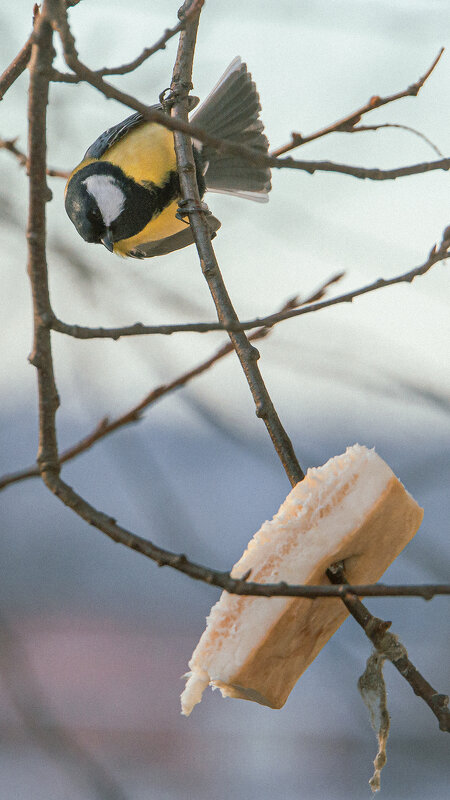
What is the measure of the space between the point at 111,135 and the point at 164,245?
352 millimetres

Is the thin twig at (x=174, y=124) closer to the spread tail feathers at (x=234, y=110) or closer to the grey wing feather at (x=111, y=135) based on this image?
the grey wing feather at (x=111, y=135)

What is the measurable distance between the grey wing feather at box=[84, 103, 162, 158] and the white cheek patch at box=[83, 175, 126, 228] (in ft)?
0.45

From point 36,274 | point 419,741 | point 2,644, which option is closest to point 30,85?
point 36,274

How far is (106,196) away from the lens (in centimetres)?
225

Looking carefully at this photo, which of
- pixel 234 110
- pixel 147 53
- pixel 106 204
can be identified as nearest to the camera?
pixel 147 53

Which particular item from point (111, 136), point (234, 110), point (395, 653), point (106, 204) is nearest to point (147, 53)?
point (395, 653)

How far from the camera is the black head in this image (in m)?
2.26

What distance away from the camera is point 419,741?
3.38 metres

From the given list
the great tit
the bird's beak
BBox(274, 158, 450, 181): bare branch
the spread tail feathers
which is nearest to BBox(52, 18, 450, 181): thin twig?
BBox(274, 158, 450, 181): bare branch

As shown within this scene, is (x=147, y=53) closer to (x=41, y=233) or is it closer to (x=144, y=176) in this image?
(x=41, y=233)

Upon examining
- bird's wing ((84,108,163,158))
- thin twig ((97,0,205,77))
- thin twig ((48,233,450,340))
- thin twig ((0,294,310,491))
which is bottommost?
thin twig ((0,294,310,491))

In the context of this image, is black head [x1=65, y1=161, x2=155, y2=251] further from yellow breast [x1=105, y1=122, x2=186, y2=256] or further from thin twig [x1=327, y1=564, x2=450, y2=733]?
thin twig [x1=327, y1=564, x2=450, y2=733]

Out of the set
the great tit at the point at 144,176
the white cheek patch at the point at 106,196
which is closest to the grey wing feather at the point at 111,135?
the great tit at the point at 144,176

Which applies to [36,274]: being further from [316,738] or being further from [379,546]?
[316,738]
